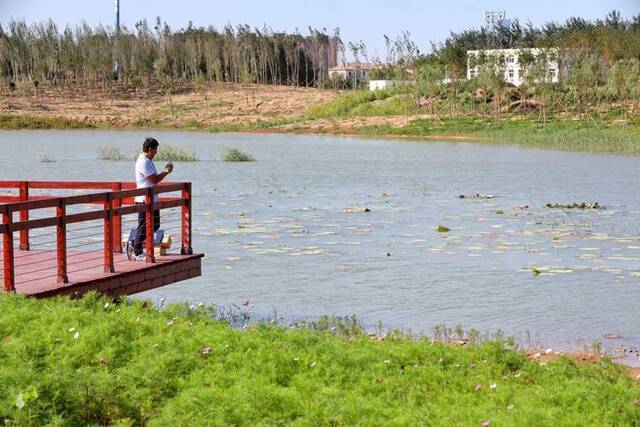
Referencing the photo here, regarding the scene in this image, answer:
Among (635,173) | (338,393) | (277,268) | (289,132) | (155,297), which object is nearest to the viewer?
(338,393)

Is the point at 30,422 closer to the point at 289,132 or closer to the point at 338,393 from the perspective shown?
the point at 338,393

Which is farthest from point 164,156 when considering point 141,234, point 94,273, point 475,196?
point 94,273

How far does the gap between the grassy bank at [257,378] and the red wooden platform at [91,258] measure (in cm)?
83

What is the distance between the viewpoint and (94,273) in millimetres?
13781

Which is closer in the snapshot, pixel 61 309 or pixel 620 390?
pixel 620 390

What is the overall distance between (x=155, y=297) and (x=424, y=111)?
80102 millimetres

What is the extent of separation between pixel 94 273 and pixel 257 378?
474cm

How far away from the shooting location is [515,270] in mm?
18797

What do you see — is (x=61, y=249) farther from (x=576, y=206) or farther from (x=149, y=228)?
(x=576, y=206)

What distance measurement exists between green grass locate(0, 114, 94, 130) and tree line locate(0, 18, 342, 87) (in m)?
23.8

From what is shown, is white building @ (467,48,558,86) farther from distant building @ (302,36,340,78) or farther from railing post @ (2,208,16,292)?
railing post @ (2,208,16,292)

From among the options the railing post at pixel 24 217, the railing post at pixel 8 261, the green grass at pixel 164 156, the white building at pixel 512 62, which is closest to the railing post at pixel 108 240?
the railing post at pixel 8 261

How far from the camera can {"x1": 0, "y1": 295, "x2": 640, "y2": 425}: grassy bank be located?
8805 mm

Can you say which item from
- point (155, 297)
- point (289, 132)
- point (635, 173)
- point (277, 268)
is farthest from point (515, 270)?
point (289, 132)
